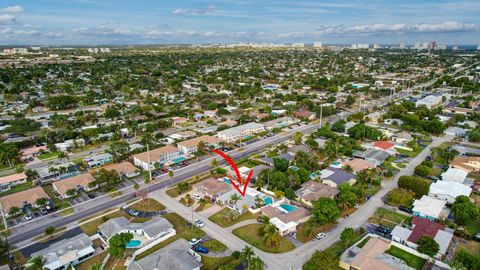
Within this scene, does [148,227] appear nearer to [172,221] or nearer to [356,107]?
[172,221]

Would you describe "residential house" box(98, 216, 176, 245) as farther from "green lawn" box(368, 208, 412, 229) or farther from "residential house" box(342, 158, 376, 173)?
"residential house" box(342, 158, 376, 173)

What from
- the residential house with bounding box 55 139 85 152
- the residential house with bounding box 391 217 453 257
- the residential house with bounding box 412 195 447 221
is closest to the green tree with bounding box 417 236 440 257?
the residential house with bounding box 391 217 453 257

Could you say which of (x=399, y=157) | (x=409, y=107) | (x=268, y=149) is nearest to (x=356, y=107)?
(x=409, y=107)

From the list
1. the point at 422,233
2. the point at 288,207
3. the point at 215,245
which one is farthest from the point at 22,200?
the point at 422,233

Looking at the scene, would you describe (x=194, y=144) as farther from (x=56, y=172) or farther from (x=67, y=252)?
→ (x=67, y=252)

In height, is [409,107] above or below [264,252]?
above
